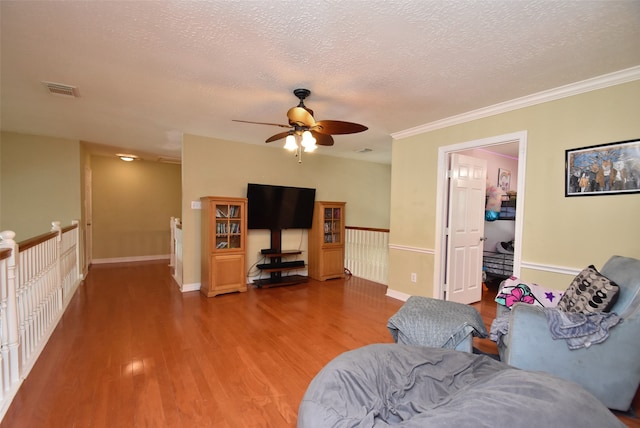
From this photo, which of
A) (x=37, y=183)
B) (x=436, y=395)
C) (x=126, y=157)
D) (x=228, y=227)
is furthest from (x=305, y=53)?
(x=126, y=157)

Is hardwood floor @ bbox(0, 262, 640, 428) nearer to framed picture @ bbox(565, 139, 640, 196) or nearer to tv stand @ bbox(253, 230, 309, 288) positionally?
tv stand @ bbox(253, 230, 309, 288)

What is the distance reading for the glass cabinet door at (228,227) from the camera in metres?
4.30

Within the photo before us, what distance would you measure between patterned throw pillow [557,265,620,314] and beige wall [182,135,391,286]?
13.5 ft

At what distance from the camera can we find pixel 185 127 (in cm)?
405

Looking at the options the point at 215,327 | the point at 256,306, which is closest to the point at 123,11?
the point at 215,327

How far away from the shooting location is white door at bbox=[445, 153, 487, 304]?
3.71m

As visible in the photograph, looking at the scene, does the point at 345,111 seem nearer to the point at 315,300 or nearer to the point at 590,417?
the point at 315,300

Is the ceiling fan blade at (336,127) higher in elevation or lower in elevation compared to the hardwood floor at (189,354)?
higher

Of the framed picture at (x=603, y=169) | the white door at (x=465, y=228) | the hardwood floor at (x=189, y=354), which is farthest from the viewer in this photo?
the white door at (x=465, y=228)

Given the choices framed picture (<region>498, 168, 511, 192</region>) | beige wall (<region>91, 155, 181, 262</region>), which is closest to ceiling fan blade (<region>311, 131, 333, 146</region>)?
framed picture (<region>498, 168, 511, 192</region>)

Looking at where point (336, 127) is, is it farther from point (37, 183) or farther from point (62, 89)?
point (37, 183)

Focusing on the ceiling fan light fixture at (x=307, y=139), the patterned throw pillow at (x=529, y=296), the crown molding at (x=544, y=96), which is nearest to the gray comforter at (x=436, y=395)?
the patterned throw pillow at (x=529, y=296)

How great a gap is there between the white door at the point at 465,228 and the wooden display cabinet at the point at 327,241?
2139 mm

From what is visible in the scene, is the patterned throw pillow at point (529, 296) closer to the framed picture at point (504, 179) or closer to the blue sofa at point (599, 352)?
the blue sofa at point (599, 352)
